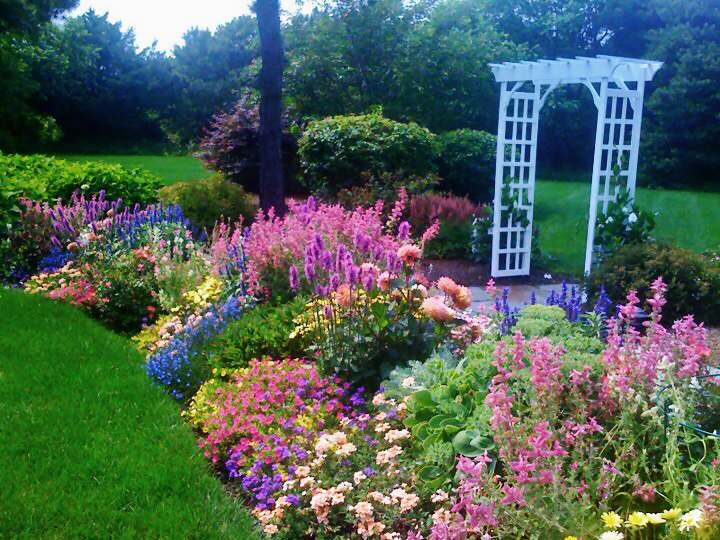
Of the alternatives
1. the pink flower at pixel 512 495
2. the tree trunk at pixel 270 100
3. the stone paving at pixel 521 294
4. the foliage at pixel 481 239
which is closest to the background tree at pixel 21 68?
the tree trunk at pixel 270 100

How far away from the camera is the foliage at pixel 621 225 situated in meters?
6.82

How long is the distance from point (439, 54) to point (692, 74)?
8680 mm

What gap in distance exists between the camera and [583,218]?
42.8 ft

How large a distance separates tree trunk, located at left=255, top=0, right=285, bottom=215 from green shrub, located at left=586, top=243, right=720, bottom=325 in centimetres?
446

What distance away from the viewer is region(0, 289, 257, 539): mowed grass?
279 centimetres

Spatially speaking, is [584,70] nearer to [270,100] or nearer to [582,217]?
[270,100]

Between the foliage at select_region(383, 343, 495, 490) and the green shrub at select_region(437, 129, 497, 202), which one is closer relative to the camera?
the foliage at select_region(383, 343, 495, 490)

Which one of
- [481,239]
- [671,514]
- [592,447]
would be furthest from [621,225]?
[671,514]

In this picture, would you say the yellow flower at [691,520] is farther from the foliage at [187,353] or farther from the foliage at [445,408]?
the foliage at [187,353]

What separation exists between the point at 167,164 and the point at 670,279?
22631mm

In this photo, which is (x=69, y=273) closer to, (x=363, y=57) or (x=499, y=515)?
(x=499, y=515)

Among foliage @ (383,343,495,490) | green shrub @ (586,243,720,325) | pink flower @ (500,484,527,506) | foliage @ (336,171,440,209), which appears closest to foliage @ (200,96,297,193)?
foliage @ (336,171,440,209)

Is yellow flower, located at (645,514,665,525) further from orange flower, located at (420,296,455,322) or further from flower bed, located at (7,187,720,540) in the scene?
orange flower, located at (420,296,455,322)

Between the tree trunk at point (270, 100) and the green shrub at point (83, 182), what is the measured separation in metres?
1.43
